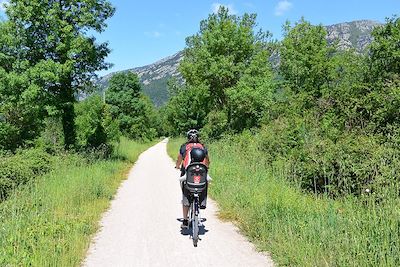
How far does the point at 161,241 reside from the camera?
305 inches

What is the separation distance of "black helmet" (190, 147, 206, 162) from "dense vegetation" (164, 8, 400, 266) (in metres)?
1.71

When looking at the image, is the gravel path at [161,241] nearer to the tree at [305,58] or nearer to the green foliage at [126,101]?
the tree at [305,58]

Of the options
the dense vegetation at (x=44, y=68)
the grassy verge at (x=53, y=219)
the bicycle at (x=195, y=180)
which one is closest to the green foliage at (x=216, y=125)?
the dense vegetation at (x=44, y=68)

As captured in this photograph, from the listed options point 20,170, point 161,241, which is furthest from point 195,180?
point 20,170

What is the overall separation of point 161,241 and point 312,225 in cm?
294

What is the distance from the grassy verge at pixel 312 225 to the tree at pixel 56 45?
44.0ft

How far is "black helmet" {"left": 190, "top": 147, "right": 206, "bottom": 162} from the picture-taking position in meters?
7.57

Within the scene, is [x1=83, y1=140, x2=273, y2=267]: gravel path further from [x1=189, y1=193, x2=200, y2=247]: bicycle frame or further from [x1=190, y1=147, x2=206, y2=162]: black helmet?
[x1=190, y1=147, x2=206, y2=162]: black helmet

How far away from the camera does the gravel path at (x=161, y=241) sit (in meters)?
6.52

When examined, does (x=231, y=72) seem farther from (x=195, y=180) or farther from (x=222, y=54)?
(x=195, y=180)


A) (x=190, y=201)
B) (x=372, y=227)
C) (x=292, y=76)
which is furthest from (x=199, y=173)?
(x=292, y=76)

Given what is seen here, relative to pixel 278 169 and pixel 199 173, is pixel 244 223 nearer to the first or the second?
pixel 199 173

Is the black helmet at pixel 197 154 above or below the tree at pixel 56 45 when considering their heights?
below

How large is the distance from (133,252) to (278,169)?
18.5 ft
